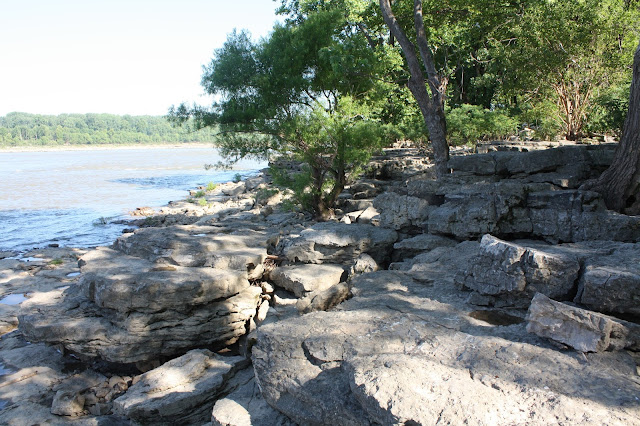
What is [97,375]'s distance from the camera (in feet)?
18.7

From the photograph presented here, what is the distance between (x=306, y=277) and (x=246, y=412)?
2806 mm

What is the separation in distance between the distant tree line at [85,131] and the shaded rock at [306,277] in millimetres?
86562

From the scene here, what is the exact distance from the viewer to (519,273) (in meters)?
4.16

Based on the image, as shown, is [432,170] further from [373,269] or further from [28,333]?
[28,333]

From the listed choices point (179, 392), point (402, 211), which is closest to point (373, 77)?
point (402, 211)

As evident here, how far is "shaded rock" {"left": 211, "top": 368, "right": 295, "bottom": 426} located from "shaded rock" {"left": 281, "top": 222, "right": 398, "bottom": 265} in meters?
3.16

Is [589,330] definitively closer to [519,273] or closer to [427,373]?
[519,273]

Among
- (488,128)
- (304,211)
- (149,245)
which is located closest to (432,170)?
(304,211)

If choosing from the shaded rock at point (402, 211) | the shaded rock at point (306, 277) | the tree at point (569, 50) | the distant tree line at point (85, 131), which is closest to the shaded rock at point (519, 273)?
the shaded rock at point (306, 277)

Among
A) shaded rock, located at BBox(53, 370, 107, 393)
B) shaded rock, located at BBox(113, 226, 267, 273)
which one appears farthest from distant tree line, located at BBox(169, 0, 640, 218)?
shaded rock, located at BBox(53, 370, 107, 393)

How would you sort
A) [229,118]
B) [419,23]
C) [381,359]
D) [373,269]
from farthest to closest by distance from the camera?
[229,118], [419,23], [373,269], [381,359]

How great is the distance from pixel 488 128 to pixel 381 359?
14063mm

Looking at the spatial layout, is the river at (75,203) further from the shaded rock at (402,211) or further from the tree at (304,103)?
the shaded rock at (402,211)

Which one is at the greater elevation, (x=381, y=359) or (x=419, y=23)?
(x=419, y=23)
